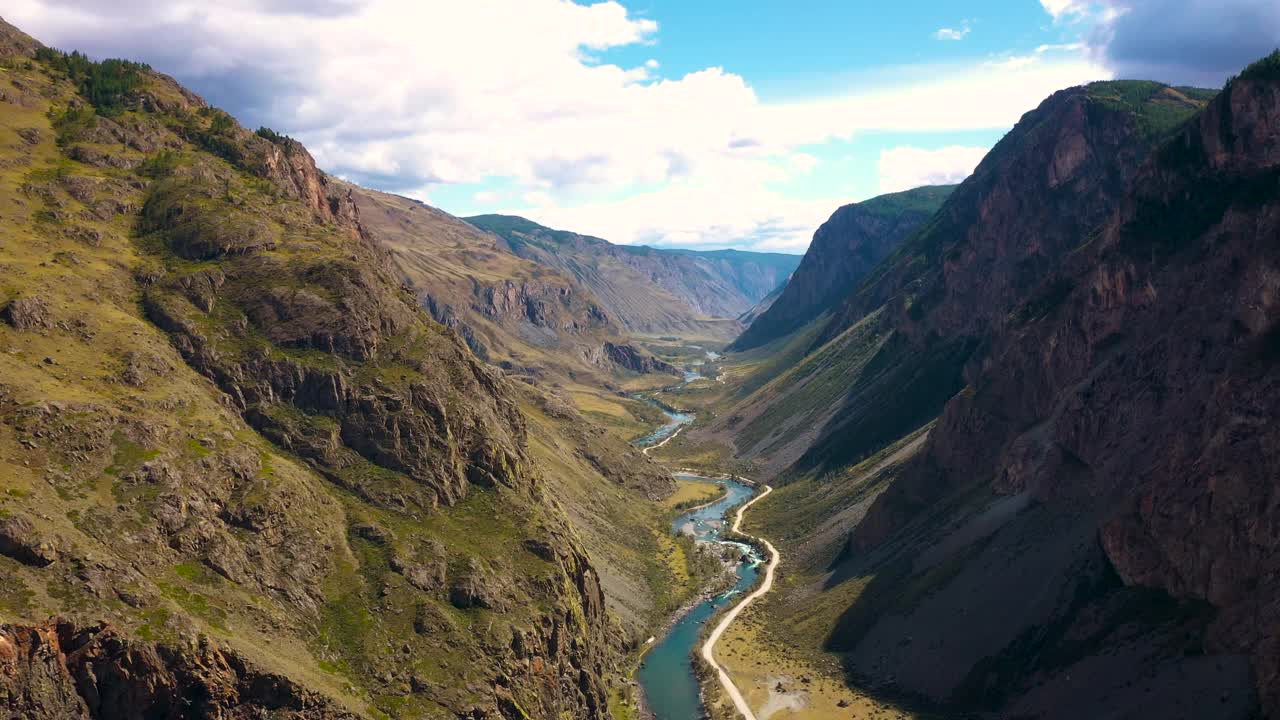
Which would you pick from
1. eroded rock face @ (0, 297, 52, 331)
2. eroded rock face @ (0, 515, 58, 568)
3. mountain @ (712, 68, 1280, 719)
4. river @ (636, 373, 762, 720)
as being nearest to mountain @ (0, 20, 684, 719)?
eroded rock face @ (0, 515, 58, 568)

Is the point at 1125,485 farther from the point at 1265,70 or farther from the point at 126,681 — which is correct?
the point at 126,681

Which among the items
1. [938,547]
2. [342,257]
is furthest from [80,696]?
[938,547]

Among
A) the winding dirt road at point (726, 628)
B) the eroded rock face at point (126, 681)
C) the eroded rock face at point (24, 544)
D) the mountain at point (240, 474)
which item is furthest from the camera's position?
the winding dirt road at point (726, 628)

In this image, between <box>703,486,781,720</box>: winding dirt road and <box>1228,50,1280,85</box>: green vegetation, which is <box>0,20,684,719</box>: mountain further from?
<box>1228,50,1280,85</box>: green vegetation

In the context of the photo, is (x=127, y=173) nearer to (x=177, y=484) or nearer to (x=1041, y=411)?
(x=177, y=484)

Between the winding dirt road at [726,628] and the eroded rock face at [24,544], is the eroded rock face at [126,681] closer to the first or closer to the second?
the eroded rock face at [24,544]

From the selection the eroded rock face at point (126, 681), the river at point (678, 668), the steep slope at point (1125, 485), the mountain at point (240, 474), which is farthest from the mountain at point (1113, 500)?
the eroded rock face at point (126, 681)
